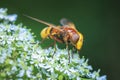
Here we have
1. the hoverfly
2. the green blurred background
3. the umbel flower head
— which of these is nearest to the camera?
the umbel flower head

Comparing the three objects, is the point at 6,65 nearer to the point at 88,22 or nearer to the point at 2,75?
the point at 2,75

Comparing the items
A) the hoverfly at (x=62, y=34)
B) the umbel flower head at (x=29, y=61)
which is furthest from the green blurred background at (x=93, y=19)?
the umbel flower head at (x=29, y=61)

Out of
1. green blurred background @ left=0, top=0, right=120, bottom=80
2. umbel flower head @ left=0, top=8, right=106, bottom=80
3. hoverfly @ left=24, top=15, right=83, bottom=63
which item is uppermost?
green blurred background @ left=0, top=0, right=120, bottom=80

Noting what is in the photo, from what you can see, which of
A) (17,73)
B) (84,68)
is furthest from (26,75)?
(84,68)

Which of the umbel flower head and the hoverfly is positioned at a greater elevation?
the hoverfly

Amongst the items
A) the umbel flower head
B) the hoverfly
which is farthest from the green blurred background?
the umbel flower head

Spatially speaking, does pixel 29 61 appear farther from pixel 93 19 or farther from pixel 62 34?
pixel 93 19

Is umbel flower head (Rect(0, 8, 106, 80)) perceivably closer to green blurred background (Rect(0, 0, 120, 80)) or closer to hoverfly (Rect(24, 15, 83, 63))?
hoverfly (Rect(24, 15, 83, 63))

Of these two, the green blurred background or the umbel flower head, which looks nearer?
the umbel flower head
